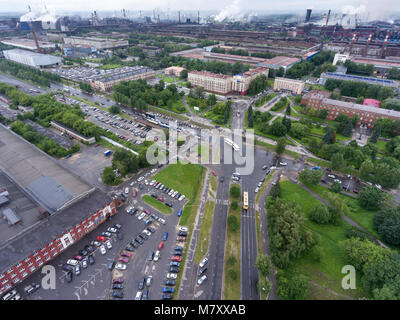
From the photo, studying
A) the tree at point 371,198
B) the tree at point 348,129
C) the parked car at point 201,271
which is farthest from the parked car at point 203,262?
the tree at point 348,129

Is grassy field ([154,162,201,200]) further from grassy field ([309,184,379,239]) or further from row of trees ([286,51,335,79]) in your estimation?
row of trees ([286,51,335,79])

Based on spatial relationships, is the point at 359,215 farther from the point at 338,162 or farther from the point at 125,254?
the point at 125,254

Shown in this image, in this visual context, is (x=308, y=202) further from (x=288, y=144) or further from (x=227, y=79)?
(x=227, y=79)

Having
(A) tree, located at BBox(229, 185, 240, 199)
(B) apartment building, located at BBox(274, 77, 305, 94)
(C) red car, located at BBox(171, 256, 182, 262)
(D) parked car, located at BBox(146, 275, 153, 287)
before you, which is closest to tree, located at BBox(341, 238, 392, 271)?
(A) tree, located at BBox(229, 185, 240, 199)

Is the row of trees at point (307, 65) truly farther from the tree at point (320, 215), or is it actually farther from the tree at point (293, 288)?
the tree at point (293, 288)

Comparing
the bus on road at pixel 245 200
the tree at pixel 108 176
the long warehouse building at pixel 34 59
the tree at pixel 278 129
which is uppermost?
the long warehouse building at pixel 34 59

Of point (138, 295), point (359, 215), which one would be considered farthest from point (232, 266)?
point (359, 215)

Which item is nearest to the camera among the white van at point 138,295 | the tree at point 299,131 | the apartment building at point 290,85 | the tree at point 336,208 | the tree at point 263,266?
the white van at point 138,295
